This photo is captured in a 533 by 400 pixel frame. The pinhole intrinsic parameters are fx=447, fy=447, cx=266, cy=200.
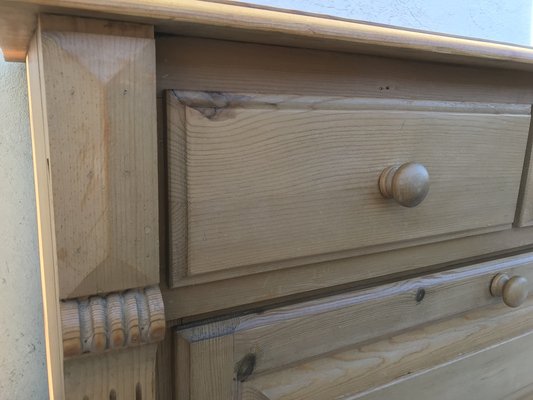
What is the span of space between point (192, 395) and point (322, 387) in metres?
0.13

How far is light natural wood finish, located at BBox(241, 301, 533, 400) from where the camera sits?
16.4 inches

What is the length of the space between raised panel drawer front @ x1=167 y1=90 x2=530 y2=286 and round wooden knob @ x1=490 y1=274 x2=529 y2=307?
104mm

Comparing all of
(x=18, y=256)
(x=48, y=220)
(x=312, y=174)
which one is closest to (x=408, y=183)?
(x=312, y=174)

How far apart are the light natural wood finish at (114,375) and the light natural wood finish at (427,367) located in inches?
3.8

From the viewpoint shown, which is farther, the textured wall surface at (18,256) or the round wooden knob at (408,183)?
the textured wall surface at (18,256)

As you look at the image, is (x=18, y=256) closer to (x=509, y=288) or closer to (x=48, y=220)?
(x=48, y=220)

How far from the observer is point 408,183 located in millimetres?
384

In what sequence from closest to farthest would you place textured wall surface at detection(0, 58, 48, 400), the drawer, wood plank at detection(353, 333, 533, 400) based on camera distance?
1. the drawer
2. wood plank at detection(353, 333, 533, 400)
3. textured wall surface at detection(0, 58, 48, 400)

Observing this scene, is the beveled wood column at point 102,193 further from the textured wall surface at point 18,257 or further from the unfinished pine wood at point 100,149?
the textured wall surface at point 18,257

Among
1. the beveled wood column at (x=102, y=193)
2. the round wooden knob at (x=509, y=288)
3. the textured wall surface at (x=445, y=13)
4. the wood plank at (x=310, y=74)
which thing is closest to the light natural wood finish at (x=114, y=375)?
the beveled wood column at (x=102, y=193)

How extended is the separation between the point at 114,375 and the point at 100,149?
0.53ft

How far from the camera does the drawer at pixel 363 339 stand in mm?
371

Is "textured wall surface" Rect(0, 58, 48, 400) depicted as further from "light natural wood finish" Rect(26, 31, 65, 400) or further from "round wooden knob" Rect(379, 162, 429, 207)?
"round wooden knob" Rect(379, 162, 429, 207)

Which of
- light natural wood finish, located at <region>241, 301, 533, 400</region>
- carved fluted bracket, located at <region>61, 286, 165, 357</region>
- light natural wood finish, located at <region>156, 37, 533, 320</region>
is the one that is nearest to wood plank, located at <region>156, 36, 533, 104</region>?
light natural wood finish, located at <region>156, 37, 533, 320</region>
